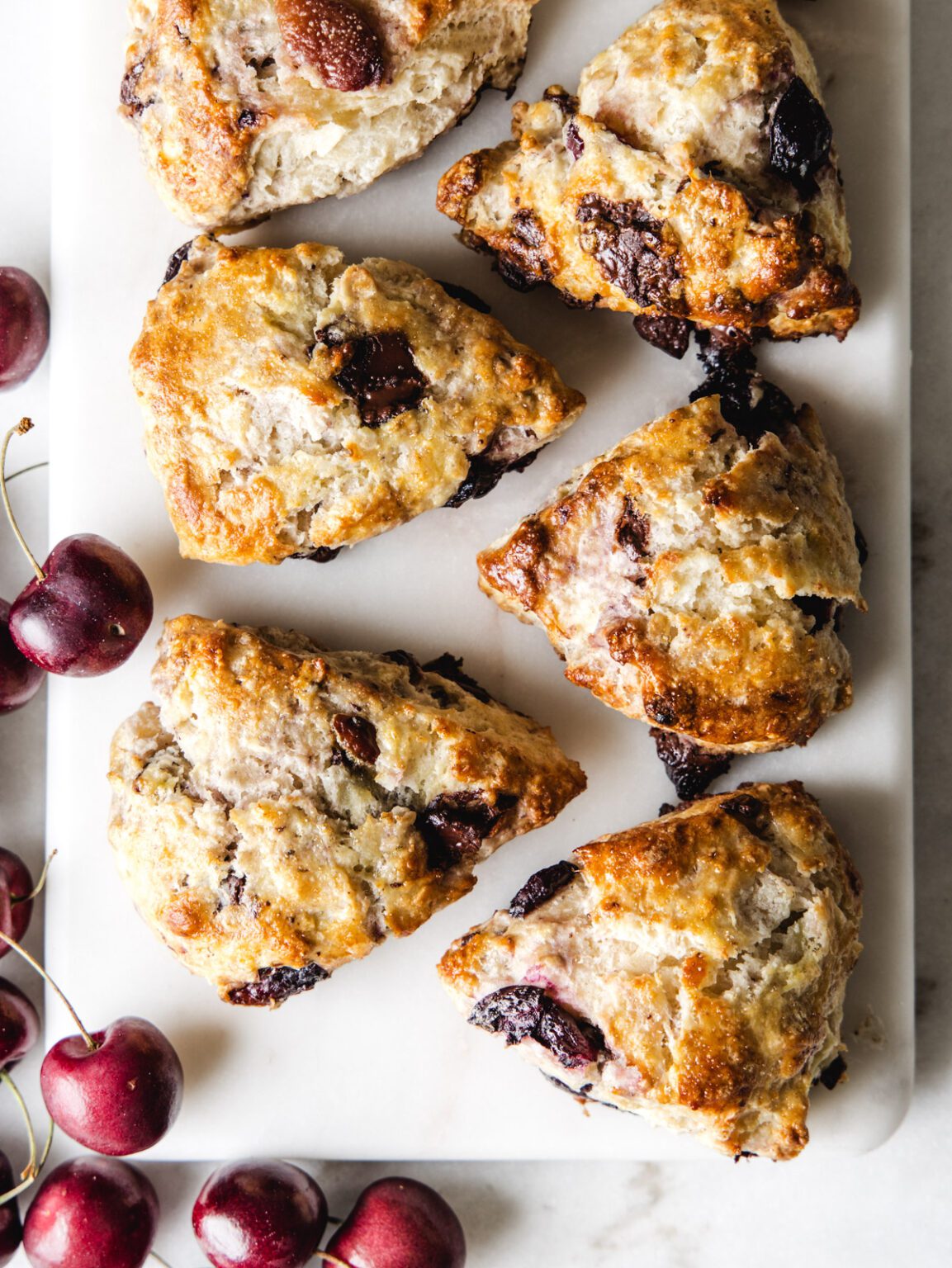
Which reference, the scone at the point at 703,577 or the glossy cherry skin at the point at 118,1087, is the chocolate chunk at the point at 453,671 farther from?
the glossy cherry skin at the point at 118,1087

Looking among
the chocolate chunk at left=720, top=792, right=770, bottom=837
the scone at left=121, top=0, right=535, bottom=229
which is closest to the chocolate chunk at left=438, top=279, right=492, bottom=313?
the scone at left=121, top=0, right=535, bottom=229

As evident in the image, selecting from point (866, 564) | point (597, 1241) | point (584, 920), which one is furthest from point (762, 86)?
point (597, 1241)

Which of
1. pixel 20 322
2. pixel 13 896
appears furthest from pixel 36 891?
pixel 20 322

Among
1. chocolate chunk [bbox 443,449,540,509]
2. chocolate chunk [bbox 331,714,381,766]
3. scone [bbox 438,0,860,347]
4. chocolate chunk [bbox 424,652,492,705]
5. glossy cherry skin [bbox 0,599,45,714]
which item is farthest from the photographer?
glossy cherry skin [bbox 0,599,45,714]

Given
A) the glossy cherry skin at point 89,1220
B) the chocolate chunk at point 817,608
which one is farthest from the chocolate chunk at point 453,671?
the glossy cherry skin at point 89,1220

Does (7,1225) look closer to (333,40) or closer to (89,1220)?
(89,1220)

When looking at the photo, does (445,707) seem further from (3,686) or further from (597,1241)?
(597,1241)

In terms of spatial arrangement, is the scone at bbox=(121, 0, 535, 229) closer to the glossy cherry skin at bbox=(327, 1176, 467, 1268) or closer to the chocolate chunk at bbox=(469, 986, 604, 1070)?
the chocolate chunk at bbox=(469, 986, 604, 1070)
